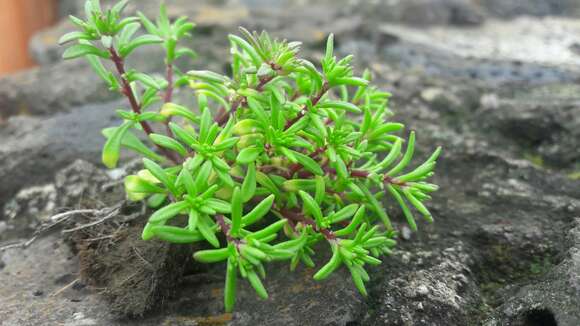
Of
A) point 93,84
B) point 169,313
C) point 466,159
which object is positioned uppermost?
point 93,84

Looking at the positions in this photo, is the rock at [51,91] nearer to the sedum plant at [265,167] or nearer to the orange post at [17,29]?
the sedum plant at [265,167]

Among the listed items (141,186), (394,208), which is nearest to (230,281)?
(141,186)


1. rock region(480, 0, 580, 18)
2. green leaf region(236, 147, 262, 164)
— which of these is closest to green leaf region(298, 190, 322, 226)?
green leaf region(236, 147, 262, 164)

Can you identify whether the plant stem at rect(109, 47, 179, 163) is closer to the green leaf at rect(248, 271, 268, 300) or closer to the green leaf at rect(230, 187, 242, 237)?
the green leaf at rect(230, 187, 242, 237)

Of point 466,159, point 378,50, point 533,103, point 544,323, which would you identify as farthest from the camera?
point 378,50

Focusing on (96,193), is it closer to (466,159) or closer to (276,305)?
(276,305)

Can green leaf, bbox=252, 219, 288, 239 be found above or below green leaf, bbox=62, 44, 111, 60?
below

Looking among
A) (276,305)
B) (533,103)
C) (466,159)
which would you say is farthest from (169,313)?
Answer: (533,103)

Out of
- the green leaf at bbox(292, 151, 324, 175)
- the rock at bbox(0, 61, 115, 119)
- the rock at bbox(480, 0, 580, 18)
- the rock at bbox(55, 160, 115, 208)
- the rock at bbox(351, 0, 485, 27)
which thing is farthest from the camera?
the rock at bbox(480, 0, 580, 18)
